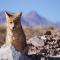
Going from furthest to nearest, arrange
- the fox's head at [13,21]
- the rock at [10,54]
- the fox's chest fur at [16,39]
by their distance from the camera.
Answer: the fox's head at [13,21]
the fox's chest fur at [16,39]
the rock at [10,54]

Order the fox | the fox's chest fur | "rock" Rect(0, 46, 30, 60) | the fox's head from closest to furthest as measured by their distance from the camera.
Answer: "rock" Rect(0, 46, 30, 60) → the fox's chest fur → the fox → the fox's head

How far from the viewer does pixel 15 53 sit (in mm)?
10508

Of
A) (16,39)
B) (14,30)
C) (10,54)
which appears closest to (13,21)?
(14,30)

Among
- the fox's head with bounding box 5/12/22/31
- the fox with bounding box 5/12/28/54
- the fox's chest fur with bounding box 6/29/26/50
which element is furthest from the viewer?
the fox's head with bounding box 5/12/22/31

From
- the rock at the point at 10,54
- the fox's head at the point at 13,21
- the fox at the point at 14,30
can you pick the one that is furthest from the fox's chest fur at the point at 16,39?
the rock at the point at 10,54

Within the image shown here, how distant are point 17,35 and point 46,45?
15.3 feet

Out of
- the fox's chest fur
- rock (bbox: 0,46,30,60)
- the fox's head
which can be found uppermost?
the fox's head

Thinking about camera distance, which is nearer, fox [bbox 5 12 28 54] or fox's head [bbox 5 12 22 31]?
fox [bbox 5 12 28 54]

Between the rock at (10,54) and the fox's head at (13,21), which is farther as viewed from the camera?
the fox's head at (13,21)

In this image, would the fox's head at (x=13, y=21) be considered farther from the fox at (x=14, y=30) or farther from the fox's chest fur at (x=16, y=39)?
the fox's chest fur at (x=16, y=39)

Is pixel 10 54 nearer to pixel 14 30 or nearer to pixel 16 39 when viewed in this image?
pixel 16 39

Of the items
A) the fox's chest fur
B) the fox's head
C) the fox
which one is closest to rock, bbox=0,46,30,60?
the fox's chest fur

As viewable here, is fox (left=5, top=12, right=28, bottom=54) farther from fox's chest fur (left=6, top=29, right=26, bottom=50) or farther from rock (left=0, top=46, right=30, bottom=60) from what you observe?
rock (left=0, top=46, right=30, bottom=60)

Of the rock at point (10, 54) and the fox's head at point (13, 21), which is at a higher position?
the fox's head at point (13, 21)
